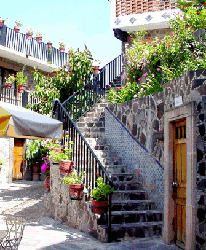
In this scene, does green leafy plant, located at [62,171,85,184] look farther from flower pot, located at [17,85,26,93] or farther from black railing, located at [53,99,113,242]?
flower pot, located at [17,85,26,93]

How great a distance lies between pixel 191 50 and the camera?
9.60m

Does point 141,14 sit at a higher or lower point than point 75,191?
higher

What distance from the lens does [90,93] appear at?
1274 cm

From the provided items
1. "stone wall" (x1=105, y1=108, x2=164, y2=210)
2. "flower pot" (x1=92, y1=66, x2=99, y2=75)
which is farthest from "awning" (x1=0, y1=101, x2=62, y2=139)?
"flower pot" (x1=92, y1=66, x2=99, y2=75)

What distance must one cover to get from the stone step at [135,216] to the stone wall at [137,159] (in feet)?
0.79

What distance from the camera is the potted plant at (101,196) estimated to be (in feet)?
24.3

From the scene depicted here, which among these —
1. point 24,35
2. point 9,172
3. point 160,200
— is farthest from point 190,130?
point 24,35

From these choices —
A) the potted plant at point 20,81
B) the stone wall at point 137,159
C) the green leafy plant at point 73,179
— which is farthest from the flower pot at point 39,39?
the green leafy plant at point 73,179

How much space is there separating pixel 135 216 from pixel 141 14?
326 inches

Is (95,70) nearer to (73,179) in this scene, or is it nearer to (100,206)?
(73,179)

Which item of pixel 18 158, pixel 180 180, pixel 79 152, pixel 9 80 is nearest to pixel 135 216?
pixel 180 180

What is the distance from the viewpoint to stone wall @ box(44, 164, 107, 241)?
7660 millimetres

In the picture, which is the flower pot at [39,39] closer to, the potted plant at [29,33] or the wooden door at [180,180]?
the potted plant at [29,33]

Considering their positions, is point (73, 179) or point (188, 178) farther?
point (73, 179)
